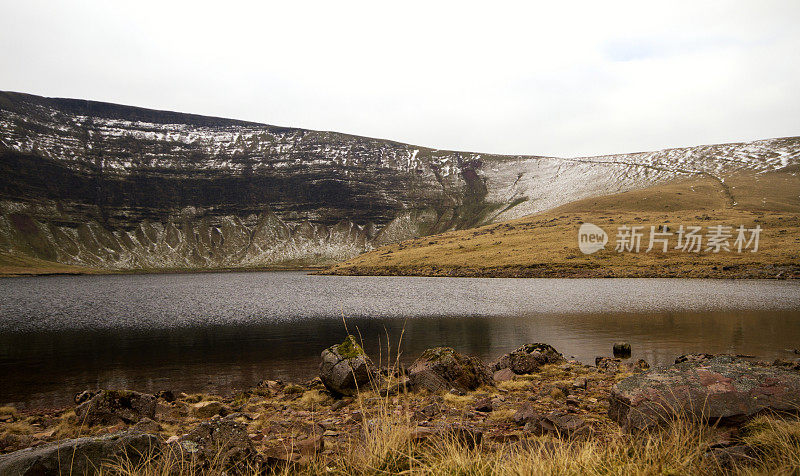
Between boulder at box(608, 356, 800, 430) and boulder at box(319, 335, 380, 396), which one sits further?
boulder at box(319, 335, 380, 396)

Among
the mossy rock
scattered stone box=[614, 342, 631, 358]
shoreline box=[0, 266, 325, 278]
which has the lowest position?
shoreline box=[0, 266, 325, 278]

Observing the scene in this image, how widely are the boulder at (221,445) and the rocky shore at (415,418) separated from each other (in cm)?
2

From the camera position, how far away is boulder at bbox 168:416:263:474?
5.91m

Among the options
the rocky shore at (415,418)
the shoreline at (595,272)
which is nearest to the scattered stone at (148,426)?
the rocky shore at (415,418)

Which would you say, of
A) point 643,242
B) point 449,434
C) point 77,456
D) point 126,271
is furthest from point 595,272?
point 126,271

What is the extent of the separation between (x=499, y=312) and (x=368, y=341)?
1701 cm

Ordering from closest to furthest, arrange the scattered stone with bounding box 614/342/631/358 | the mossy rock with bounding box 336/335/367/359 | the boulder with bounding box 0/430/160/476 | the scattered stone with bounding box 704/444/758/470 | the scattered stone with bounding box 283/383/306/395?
the scattered stone with bounding box 704/444/758/470
the boulder with bounding box 0/430/160/476
the mossy rock with bounding box 336/335/367/359
the scattered stone with bounding box 283/383/306/395
the scattered stone with bounding box 614/342/631/358

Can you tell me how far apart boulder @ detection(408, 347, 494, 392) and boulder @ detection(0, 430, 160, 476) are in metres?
9.58

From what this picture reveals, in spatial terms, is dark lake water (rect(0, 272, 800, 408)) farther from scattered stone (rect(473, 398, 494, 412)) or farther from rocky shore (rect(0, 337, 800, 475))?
scattered stone (rect(473, 398, 494, 412))

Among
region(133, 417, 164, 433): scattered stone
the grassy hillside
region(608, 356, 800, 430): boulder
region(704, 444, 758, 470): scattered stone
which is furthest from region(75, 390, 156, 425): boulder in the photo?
the grassy hillside

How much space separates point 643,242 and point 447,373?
90733 mm

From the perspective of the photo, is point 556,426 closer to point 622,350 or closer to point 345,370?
point 345,370

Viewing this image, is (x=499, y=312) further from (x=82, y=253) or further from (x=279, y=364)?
(x=82, y=253)

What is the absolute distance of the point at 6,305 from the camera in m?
51.2
